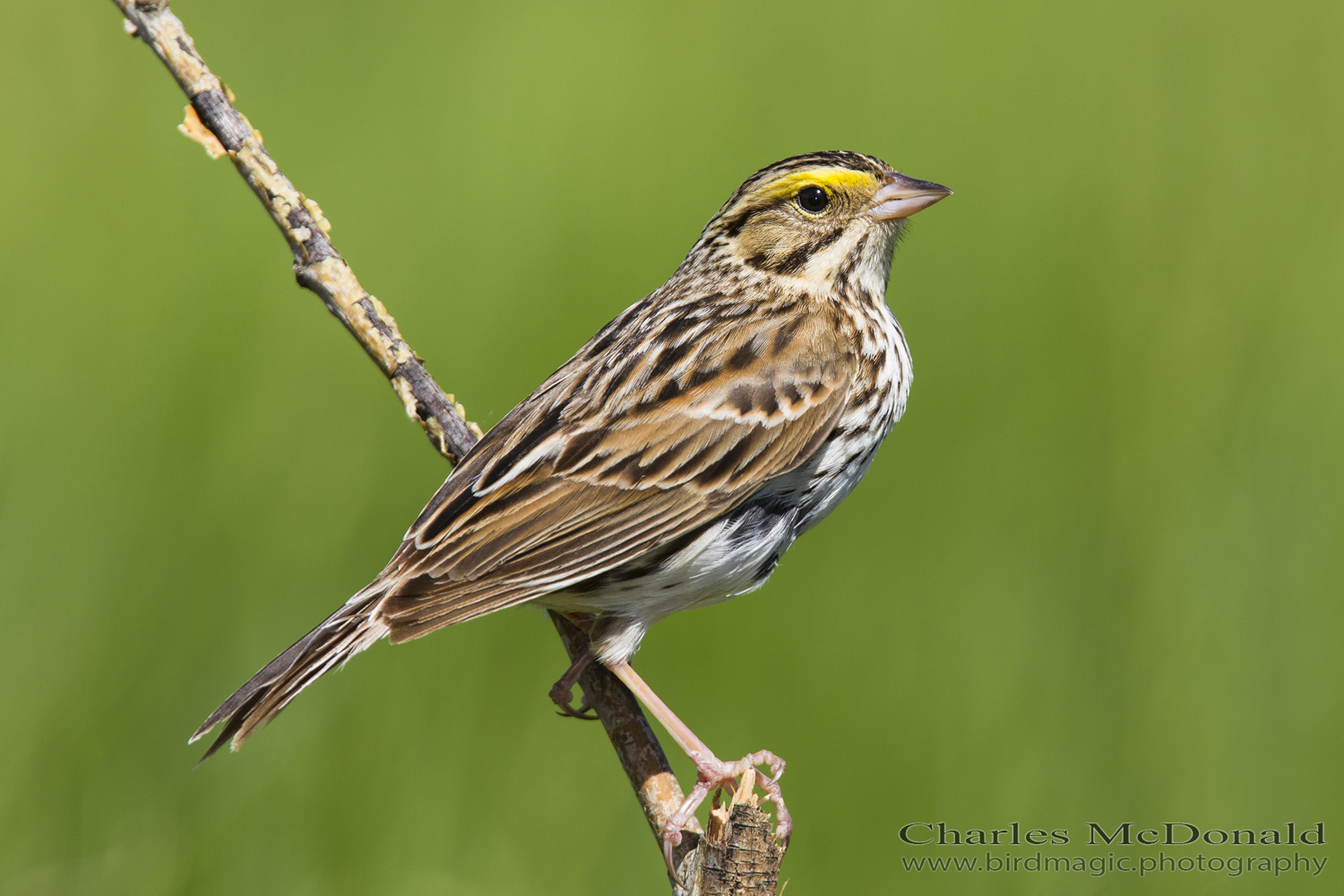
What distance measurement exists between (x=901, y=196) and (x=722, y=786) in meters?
1.85

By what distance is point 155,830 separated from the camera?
414 centimetres

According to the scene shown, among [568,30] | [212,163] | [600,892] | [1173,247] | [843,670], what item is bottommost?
[600,892]

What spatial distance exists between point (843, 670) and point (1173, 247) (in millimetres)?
2722

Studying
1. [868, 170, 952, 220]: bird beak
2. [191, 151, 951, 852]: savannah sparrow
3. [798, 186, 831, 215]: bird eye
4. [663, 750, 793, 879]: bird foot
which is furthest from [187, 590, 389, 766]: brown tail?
[868, 170, 952, 220]: bird beak

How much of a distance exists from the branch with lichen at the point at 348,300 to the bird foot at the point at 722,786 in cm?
3

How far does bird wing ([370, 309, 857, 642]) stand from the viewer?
12.0 ft

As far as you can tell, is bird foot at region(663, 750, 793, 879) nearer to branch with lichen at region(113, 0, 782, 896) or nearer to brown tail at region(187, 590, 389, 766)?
branch with lichen at region(113, 0, 782, 896)

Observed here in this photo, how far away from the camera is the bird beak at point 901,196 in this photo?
4.25 metres

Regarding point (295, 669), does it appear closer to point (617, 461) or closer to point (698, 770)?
point (617, 461)

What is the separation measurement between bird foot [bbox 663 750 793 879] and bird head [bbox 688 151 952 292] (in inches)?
58.7

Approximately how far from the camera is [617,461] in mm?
3852

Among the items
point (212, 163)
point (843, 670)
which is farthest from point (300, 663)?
point (212, 163)

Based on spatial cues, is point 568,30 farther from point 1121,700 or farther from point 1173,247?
point 1121,700

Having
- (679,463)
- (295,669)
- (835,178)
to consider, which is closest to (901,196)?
(835,178)
